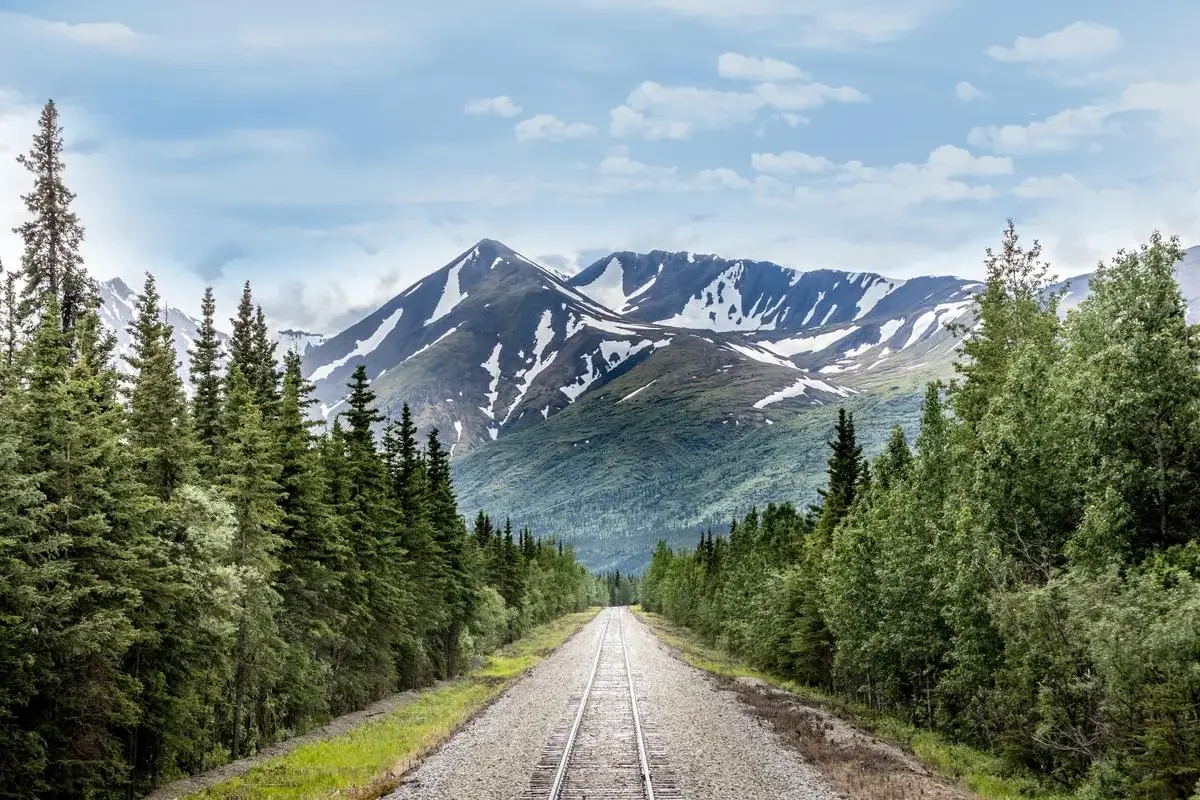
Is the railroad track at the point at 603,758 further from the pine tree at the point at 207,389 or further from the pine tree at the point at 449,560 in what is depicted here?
the pine tree at the point at 449,560

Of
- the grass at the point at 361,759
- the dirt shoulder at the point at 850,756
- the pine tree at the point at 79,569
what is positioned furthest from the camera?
the pine tree at the point at 79,569

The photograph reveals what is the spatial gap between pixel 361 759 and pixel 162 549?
25.8ft

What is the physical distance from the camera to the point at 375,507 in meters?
43.5

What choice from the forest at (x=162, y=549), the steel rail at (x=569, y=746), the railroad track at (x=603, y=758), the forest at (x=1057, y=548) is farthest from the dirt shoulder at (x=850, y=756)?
the forest at (x=162, y=549)

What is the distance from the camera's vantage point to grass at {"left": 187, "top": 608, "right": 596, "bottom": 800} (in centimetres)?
1969

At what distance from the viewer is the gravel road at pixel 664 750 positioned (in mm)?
18312

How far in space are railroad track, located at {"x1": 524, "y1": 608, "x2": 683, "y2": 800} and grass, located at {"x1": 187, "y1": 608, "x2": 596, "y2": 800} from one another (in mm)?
3485

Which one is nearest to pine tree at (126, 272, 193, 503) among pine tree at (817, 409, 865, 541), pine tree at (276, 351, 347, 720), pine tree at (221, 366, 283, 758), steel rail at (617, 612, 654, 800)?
pine tree at (221, 366, 283, 758)

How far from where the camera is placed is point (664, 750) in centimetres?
2252

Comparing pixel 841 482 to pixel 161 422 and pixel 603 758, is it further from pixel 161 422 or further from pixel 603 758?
pixel 161 422

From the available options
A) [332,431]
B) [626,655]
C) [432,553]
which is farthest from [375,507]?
[626,655]

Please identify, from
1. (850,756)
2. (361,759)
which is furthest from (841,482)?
(361,759)

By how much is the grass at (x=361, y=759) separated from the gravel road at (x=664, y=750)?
2.20ft

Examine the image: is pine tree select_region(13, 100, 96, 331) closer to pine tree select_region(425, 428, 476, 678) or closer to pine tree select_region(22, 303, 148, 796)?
pine tree select_region(22, 303, 148, 796)
